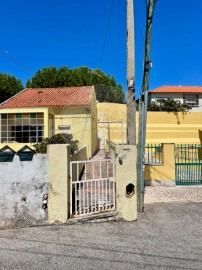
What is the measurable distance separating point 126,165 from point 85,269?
275cm

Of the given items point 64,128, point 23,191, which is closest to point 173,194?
point 23,191

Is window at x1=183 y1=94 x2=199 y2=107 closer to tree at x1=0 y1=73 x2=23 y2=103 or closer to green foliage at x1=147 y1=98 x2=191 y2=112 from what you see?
green foliage at x1=147 y1=98 x2=191 y2=112

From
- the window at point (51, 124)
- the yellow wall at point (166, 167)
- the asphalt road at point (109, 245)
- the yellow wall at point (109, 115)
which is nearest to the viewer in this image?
the asphalt road at point (109, 245)

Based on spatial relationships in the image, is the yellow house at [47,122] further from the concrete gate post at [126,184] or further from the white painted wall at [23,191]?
the white painted wall at [23,191]

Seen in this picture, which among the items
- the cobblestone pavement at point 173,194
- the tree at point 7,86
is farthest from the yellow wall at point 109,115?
the tree at point 7,86

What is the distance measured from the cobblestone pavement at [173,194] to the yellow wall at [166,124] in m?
14.7

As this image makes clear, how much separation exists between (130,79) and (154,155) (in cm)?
→ 494

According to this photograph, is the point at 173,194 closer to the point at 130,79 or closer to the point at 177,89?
the point at 130,79

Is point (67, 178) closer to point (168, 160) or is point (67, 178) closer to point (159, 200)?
point (159, 200)

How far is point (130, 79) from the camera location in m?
7.71

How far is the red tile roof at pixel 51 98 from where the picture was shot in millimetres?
17750

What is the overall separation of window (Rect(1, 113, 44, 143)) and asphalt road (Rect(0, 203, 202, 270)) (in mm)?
11451

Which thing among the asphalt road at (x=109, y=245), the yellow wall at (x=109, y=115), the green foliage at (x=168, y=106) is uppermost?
the green foliage at (x=168, y=106)

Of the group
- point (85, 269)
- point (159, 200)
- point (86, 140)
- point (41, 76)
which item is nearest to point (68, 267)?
point (85, 269)
